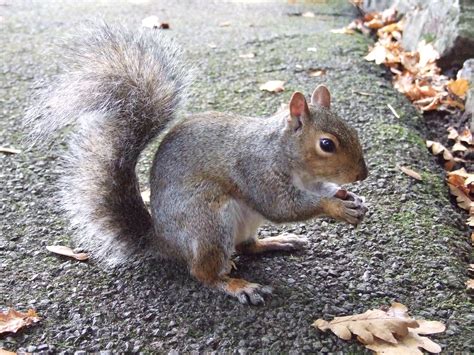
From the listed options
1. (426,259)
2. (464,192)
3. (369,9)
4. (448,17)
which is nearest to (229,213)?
(426,259)

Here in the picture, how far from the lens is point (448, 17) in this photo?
150 inches

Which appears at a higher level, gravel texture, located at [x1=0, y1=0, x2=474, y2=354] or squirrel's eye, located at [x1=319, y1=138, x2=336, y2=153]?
squirrel's eye, located at [x1=319, y1=138, x2=336, y2=153]

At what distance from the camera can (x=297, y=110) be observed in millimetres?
1957

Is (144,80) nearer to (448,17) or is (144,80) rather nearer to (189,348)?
(189,348)

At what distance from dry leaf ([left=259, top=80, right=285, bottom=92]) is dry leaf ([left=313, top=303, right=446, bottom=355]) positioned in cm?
197

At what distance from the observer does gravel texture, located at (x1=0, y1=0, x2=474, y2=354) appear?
5.87 ft

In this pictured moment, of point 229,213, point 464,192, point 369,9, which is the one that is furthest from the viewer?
point 369,9

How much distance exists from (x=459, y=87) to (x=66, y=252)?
2259mm

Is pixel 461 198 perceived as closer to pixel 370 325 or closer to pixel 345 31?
pixel 370 325

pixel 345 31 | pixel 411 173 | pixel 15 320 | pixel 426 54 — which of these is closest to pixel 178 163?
pixel 15 320

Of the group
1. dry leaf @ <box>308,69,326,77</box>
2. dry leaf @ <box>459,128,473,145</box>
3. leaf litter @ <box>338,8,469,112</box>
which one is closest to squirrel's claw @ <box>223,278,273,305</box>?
dry leaf @ <box>459,128,473,145</box>

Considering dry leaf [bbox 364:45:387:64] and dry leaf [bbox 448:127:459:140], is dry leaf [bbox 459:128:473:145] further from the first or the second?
dry leaf [bbox 364:45:387:64]

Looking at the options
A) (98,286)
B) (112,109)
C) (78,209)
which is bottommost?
(98,286)

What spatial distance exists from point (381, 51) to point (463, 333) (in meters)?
2.74
